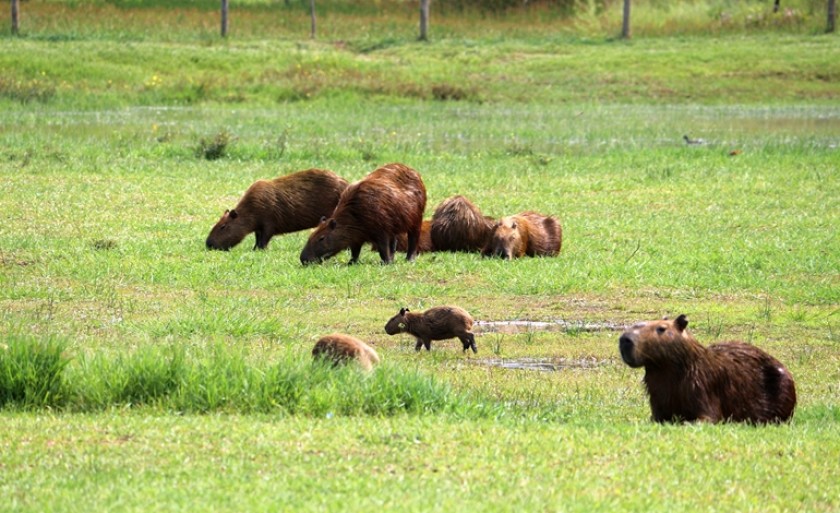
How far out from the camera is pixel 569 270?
13641mm

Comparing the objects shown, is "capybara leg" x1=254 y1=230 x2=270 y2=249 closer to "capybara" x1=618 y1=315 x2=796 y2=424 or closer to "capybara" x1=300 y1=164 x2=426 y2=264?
"capybara" x1=300 y1=164 x2=426 y2=264

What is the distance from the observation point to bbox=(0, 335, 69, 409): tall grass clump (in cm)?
792

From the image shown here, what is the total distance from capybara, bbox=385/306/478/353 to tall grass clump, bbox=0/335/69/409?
10.3 ft

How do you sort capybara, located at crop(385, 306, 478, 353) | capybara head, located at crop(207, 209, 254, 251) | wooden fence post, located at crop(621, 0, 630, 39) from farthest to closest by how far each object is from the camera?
wooden fence post, located at crop(621, 0, 630, 39) → capybara head, located at crop(207, 209, 254, 251) → capybara, located at crop(385, 306, 478, 353)

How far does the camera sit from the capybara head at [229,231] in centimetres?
1512

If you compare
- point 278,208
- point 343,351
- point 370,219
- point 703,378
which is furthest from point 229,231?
point 703,378

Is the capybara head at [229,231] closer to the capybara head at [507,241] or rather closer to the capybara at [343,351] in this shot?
the capybara head at [507,241]

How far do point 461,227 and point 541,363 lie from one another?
5202 mm

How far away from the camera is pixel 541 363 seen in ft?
33.3

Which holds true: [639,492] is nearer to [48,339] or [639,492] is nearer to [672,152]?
[48,339]

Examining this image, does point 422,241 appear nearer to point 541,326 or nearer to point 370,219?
point 370,219

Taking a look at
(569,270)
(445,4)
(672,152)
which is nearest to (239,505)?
(569,270)

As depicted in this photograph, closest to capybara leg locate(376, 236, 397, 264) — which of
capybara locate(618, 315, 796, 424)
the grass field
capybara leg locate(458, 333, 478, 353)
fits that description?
the grass field

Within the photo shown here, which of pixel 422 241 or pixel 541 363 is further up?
pixel 541 363
